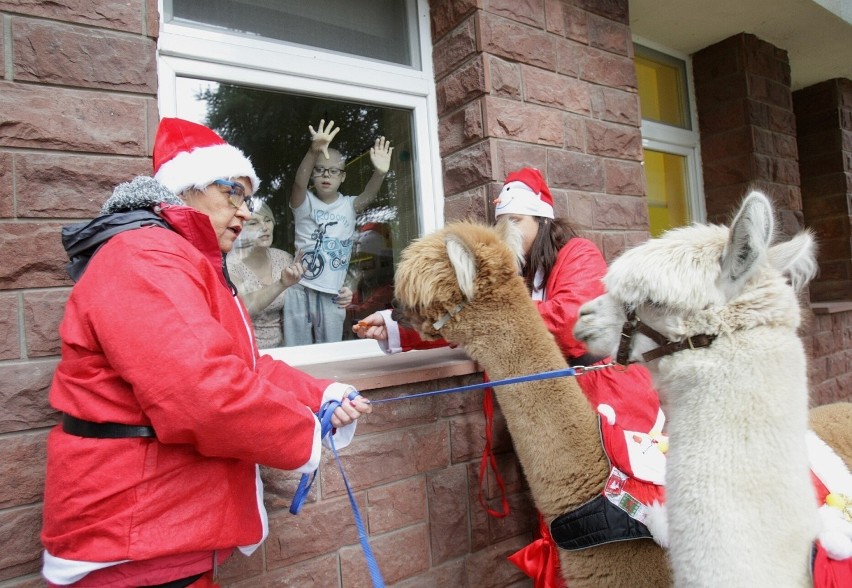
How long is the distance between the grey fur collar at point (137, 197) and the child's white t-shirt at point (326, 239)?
131cm

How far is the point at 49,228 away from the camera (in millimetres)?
1827

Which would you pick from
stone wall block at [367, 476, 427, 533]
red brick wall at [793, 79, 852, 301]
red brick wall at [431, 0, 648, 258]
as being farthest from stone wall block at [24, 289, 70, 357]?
red brick wall at [793, 79, 852, 301]

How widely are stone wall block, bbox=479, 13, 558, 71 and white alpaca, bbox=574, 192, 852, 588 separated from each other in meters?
2.01

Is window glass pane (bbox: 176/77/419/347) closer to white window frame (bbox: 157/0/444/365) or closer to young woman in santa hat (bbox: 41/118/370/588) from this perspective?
white window frame (bbox: 157/0/444/365)

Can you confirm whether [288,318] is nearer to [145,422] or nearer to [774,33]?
[145,422]

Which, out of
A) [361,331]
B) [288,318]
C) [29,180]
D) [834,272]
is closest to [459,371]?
[361,331]

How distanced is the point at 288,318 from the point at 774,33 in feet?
15.5

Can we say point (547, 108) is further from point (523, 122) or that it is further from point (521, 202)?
point (521, 202)

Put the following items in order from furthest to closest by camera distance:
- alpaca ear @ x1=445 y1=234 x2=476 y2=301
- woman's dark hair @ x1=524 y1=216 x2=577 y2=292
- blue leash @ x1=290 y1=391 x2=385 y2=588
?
woman's dark hair @ x1=524 y1=216 x2=577 y2=292
alpaca ear @ x1=445 y1=234 x2=476 y2=301
blue leash @ x1=290 y1=391 x2=385 y2=588

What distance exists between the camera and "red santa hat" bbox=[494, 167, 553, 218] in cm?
263

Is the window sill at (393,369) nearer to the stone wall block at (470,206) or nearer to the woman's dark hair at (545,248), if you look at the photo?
the woman's dark hair at (545,248)

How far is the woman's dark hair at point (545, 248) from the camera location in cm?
261

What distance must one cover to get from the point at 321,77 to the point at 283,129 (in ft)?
1.13

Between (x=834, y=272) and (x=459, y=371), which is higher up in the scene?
(x=834, y=272)
